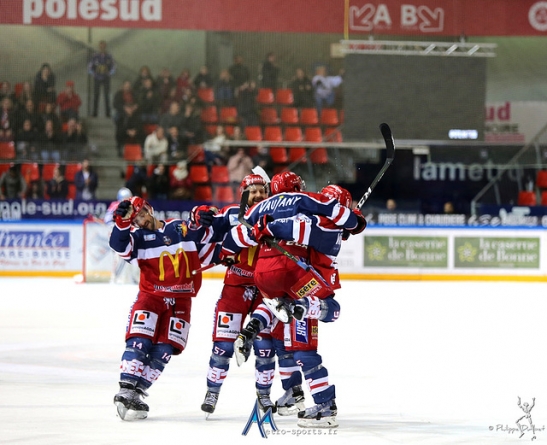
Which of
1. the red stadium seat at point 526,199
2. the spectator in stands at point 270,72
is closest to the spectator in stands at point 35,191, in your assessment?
the spectator in stands at point 270,72

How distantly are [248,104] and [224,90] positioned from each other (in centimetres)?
42

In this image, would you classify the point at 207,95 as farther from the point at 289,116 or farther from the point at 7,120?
the point at 7,120

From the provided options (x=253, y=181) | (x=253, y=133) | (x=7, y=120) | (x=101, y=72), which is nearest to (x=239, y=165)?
(x=253, y=133)

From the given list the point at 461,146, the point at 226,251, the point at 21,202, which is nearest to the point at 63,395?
the point at 226,251

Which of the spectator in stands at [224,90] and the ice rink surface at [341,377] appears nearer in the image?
the ice rink surface at [341,377]

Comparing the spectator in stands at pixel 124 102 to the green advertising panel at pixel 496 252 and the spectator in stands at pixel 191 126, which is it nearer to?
the spectator in stands at pixel 191 126

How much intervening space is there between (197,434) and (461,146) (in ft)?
32.8

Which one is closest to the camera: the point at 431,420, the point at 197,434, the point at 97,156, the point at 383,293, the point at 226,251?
the point at 197,434

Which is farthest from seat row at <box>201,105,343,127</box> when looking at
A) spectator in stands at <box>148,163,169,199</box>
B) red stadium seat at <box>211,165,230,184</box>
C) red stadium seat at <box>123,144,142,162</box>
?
Answer: spectator in stands at <box>148,163,169,199</box>

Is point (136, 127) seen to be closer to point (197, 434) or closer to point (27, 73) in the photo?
point (27, 73)

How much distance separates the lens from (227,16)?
1399 cm

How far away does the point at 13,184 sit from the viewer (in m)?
13.0

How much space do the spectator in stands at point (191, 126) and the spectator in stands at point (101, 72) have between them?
117 cm

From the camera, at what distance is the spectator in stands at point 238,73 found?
46.3 feet
